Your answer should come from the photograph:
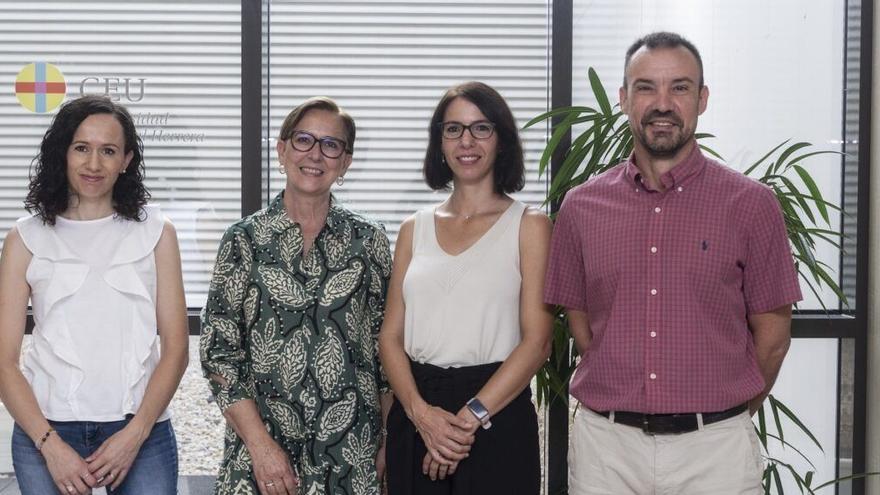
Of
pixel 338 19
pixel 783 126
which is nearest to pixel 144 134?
pixel 338 19

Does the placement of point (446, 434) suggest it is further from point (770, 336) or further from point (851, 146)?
point (851, 146)

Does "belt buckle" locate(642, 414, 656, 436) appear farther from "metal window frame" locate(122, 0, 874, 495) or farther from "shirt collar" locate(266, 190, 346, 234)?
"metal window frame" locate(122, 0, 874, 495)

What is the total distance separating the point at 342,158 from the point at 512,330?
678mm

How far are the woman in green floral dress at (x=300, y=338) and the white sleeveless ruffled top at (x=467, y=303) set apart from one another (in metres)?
0.16

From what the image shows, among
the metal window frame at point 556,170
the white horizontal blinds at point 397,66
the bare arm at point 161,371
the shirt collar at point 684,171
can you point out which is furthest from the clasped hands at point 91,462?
the shirt collar at point 684,171

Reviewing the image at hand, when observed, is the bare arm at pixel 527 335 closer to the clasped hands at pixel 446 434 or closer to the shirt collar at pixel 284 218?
the clasped hands at pixel 446 434

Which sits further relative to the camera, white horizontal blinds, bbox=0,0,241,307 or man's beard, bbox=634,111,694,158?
white horizontal blinds, bbox=0,0,241,307

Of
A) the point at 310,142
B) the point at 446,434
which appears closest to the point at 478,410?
the point at 446,434

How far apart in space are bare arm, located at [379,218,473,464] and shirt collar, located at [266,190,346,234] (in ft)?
0.59

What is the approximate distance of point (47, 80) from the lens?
11.4ft

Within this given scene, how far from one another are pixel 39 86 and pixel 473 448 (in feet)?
7.28

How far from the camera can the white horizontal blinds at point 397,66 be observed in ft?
11.4

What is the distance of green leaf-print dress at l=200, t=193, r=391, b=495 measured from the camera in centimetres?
247

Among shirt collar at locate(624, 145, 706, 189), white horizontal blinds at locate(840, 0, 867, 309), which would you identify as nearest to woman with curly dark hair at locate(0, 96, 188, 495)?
shirt collar at locate(624, 145, 706, 189)
